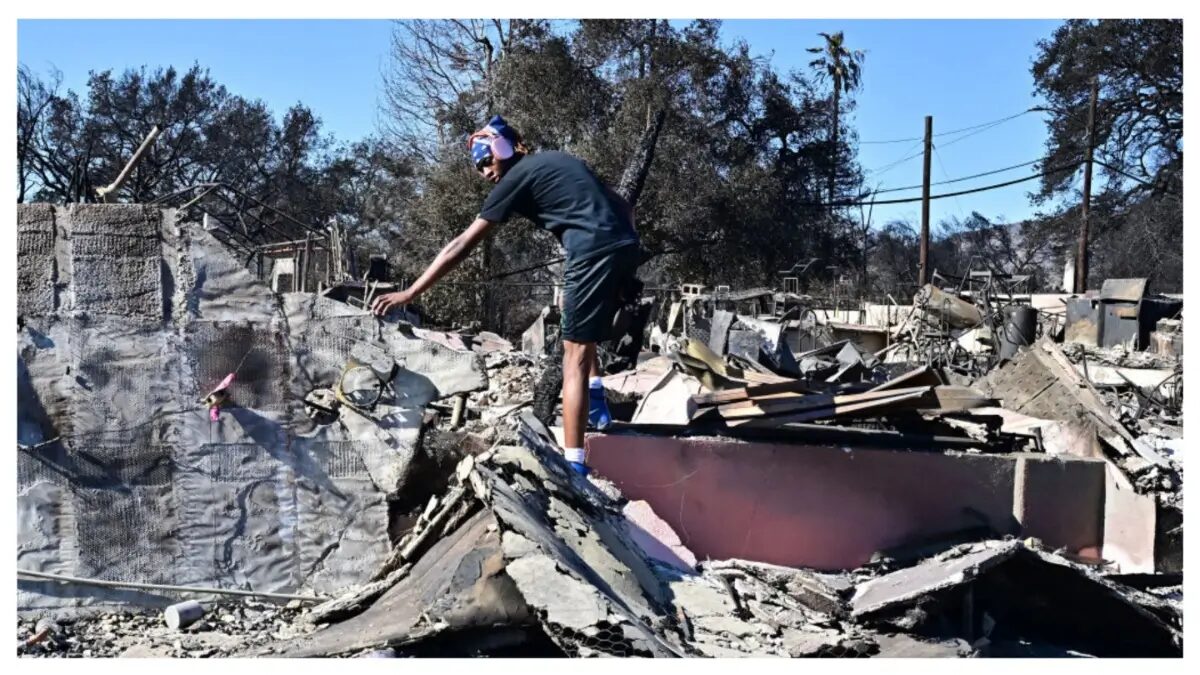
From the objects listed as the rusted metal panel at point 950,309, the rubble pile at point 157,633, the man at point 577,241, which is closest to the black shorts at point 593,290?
the man at point 577,241

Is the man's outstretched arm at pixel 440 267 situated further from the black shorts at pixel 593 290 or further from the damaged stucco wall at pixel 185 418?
the damaged stucco wall at pixel 185 418

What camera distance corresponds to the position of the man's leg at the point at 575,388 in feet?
15.8

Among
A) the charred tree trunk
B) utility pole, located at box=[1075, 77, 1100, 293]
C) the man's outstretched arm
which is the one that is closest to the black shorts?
the man's outstretched arm

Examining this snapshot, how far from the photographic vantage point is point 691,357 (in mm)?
6684

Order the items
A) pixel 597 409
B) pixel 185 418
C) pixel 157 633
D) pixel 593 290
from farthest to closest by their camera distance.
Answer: pixel 597 409, pixel 185 418, pixel 593 290, pixel 157 633

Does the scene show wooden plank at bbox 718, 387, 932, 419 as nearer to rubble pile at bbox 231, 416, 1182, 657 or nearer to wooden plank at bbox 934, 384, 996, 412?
wooden plank at bbox 934, 384, 996, 412

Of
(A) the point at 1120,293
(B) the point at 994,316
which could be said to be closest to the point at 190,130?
(B) the point at 994,316

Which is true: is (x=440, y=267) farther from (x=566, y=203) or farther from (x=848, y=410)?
(x=848, y=410)

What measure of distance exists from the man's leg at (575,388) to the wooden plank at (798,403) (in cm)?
109

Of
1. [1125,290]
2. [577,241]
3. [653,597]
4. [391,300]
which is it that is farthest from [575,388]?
[1125,290]

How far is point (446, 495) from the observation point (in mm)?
4410

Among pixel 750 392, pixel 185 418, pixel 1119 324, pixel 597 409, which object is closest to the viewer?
pixel 185 418

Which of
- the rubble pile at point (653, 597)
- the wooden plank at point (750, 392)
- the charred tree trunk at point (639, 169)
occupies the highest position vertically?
the charred tree trunk at point (639, 169)

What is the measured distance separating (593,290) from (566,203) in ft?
1.41
